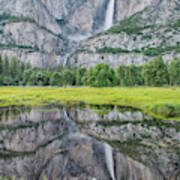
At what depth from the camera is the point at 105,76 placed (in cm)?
7956

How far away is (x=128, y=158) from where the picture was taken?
1198 centimetres

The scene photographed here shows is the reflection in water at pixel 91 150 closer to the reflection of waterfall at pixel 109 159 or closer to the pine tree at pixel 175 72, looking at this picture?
the reflection of waterfall at pixel 109 159

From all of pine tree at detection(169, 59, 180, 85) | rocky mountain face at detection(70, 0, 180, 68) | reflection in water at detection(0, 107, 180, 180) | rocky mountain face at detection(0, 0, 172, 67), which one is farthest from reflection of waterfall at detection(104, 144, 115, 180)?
rocky mountain face at detection(0, 0, 172, 67)

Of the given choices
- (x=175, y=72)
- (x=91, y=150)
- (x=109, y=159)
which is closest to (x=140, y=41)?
(x=175, y=72)

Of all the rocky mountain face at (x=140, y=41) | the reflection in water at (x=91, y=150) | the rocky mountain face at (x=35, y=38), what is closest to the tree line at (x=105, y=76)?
the rocky mountain face at (x=35, y=38)

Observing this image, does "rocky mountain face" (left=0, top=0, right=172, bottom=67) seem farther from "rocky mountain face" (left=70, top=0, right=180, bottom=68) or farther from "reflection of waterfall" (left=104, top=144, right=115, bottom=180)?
"reflection of waterfall" (left=104, top=144, right=115, bottom=180)

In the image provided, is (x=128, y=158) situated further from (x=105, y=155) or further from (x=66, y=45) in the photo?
(x=66, y=45)

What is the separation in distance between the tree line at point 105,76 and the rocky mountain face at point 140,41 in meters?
45.3

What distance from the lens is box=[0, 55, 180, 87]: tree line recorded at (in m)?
71.4

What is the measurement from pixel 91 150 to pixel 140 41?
147348 millimetres

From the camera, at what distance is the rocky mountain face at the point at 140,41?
138 meters

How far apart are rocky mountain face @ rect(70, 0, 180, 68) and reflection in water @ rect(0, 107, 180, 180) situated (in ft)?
387

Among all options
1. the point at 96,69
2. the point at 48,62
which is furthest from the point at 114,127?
the point at 48,62

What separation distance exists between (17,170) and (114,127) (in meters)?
10.8
